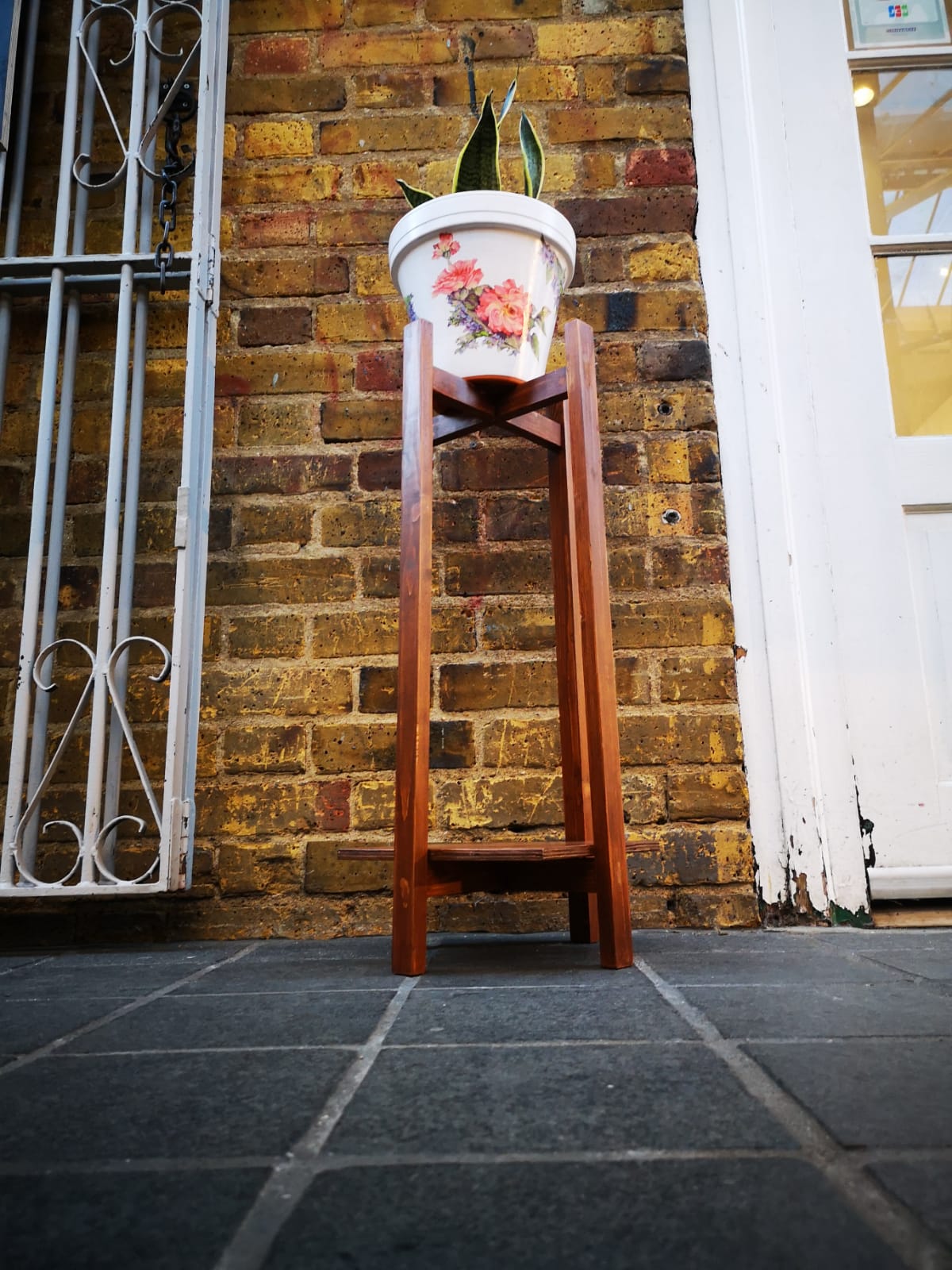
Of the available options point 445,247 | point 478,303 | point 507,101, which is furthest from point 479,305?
point 507,101

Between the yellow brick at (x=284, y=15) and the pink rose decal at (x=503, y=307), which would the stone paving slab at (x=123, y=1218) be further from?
the yellow brick at (x=284, y=15)

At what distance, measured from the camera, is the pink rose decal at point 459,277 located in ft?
4.32

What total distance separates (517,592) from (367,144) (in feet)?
3.44

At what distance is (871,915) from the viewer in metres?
1.61

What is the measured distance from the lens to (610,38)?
191cm

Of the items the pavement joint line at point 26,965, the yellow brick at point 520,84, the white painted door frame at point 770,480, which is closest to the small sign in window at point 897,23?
the white painted door frame at point 770,480

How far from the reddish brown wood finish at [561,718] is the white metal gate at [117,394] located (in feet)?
1.71

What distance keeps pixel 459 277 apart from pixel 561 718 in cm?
72

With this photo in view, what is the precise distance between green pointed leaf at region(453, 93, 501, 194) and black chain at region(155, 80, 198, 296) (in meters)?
0.67

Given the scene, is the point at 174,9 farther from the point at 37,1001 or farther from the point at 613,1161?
the point at 613,1161

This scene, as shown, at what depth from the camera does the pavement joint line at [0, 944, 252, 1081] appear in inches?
30.8

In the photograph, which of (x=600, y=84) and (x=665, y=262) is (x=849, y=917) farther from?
(x=600, y=84)

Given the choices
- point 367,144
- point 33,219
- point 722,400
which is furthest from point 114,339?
point 722,400

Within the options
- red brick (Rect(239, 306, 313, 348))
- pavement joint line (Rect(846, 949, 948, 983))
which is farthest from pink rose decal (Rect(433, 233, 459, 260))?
pavement joint line (Rect(846, 949, 948, 983))
